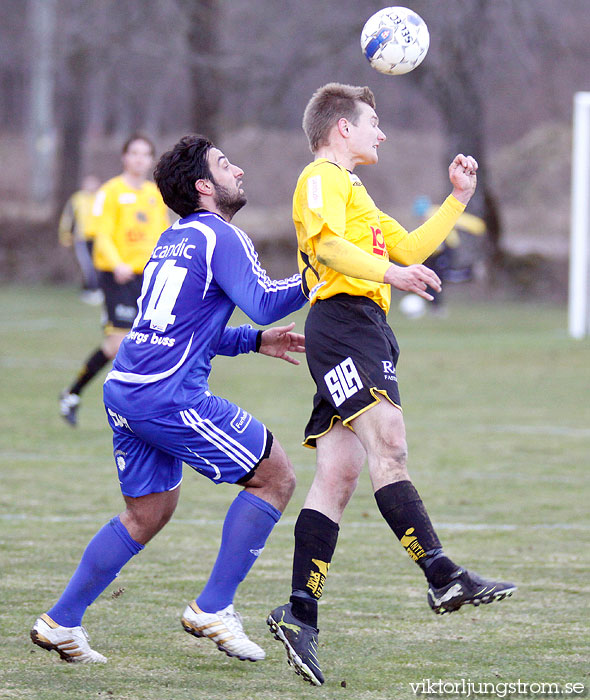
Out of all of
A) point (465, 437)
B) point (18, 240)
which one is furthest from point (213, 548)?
point (18, 240)

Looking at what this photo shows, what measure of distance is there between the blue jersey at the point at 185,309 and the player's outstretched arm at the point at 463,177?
84cm

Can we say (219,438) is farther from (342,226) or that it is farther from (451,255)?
(451,255)

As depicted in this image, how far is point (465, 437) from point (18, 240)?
22533 mm

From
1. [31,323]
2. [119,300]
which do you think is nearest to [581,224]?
[31,323]

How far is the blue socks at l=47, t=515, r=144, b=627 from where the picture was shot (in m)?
4.28

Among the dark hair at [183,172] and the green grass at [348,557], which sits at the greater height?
the dark hair at [183,172]

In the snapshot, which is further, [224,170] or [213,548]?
Result: [213,548]

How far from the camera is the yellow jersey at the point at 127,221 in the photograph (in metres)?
9.98

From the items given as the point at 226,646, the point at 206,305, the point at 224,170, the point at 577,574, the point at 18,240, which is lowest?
the point at 18,240

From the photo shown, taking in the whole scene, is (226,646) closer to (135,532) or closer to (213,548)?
(135,532)

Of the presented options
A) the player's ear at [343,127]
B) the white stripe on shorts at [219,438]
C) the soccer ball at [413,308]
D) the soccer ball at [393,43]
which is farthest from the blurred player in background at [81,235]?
the white stripe on shorts at [219,438]

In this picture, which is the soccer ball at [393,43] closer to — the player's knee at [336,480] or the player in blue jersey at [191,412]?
the player in blue jersey at [191,412]

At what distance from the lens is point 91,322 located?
20375 millimetres

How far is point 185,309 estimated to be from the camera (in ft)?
13.8
